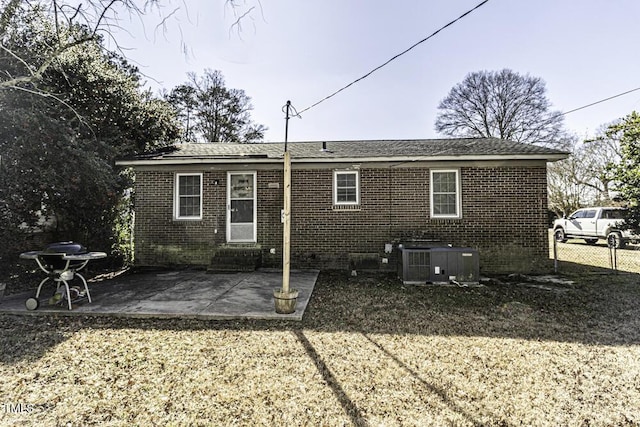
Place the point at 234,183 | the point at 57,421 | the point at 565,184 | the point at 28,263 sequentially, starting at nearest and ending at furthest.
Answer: the point at 57,421
the point at 28,263
the point at 234,183
the point at 565,184

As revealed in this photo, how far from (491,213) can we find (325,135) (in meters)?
6.92

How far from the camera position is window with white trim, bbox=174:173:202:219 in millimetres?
9020

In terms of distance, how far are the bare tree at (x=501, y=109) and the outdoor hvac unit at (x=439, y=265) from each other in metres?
20.2

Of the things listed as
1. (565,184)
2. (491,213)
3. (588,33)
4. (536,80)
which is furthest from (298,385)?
(536,80)

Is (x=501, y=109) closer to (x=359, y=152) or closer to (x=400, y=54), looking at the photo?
(x=359, y=152)

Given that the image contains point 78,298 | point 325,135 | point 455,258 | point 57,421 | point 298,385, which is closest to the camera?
point 57,421

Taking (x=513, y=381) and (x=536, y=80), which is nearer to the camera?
(x=513, y=381)

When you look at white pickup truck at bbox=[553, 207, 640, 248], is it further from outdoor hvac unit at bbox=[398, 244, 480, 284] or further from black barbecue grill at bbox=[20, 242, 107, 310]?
black barbecue grill at bbox=[20, 242, 107, 310]

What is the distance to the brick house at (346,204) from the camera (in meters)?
8.20

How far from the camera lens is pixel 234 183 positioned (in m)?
9.03

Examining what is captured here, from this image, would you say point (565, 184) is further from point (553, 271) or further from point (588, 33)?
point (588, 33)

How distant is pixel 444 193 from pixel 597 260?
6096 mm

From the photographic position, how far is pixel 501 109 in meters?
23.5

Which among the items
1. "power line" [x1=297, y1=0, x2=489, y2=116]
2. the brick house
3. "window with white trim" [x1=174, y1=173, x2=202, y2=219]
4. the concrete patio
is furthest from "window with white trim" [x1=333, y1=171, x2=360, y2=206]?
"window with white trim" [x1=174, y1=173, x2=202, y2=219]
